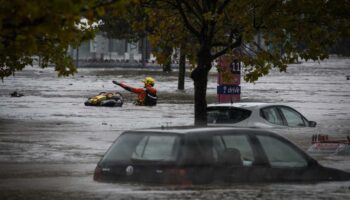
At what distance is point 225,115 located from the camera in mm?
25547

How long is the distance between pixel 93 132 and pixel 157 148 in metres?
18.3

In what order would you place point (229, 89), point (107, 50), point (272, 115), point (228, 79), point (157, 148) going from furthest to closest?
point (107, 50), point (229, 89), point (228, 79), point (272, 115), point (157, 148)

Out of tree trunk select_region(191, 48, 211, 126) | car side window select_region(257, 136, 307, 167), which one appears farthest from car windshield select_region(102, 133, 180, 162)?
tree trunk select_region(191, 48, 211, 126)

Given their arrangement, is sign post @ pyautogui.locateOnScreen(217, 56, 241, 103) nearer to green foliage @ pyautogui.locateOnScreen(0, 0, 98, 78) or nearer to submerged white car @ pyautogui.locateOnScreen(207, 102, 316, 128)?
submerged white car @ pyautogui.locateOnScreen(207, 102, 316, 128)

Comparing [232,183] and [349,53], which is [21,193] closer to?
[232,183]

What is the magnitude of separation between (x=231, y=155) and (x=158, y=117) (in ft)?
82.6

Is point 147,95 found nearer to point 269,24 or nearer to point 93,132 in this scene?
point 93,132

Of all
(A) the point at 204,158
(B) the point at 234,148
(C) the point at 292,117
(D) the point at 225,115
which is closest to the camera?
(A) the point at 204,158

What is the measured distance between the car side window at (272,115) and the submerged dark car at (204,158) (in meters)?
11.3

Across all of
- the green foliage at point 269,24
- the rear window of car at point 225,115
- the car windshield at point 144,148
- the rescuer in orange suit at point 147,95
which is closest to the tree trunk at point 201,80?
the green foliage at point 269,24

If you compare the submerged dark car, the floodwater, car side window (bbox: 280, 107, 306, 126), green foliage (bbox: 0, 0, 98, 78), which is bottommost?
the floodwater

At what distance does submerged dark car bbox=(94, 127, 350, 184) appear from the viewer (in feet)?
45.2

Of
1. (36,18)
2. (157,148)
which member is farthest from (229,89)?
(36,18)

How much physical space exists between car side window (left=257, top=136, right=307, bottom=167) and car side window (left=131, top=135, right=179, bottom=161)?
136cm
